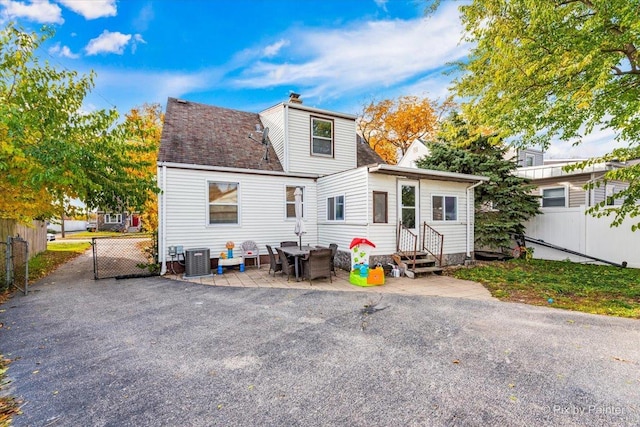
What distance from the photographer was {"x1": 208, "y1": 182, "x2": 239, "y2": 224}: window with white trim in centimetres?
959

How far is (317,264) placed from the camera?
776 cm

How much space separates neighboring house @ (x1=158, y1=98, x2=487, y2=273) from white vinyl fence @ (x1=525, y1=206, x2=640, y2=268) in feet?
11.6

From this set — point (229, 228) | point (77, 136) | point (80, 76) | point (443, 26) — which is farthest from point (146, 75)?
point (443, 26)

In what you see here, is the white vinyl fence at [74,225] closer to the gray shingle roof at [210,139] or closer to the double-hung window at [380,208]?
the gray shingle roof at [210,139]

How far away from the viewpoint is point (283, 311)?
5.49 meters

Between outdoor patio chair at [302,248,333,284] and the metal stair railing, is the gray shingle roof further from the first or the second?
the metal stair railing

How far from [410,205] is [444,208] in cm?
157

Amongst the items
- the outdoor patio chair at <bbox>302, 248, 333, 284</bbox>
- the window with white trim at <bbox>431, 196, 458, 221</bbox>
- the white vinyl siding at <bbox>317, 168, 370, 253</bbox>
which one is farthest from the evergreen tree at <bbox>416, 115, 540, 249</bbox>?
the outdoor patio chair at <bbox>302, 248, 333, 284</bbox>

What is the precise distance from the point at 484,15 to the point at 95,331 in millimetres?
11118

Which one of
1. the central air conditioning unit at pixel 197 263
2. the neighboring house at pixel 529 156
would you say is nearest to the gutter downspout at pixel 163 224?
the central air conditioning unit at pixel 197 263

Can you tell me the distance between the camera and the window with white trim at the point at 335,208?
998cm

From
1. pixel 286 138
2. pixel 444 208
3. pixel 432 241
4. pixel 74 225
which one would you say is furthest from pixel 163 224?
pixel 74 225

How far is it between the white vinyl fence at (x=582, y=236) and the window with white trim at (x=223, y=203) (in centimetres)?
1188

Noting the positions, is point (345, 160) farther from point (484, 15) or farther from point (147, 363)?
point (147, 363)
